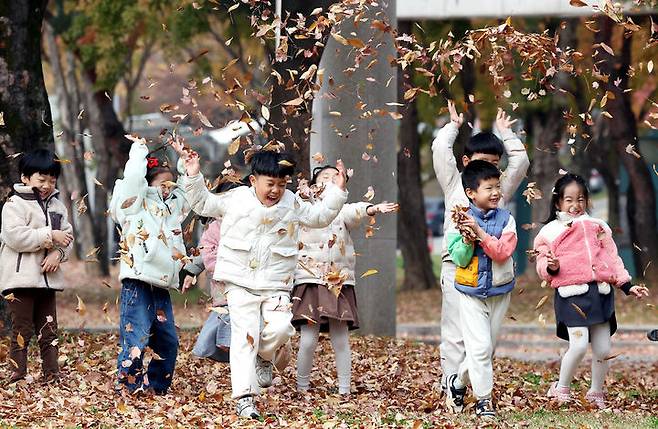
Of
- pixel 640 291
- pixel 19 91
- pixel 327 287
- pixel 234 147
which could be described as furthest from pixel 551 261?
pixel 19 91

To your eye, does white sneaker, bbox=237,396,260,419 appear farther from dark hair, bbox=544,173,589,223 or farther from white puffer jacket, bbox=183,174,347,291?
dark hair, bbox=544,173,589,223

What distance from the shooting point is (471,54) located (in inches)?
401

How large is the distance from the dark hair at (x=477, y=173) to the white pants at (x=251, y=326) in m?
1.38

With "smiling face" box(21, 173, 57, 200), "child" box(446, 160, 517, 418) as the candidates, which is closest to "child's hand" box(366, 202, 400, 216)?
"child" box(446, 160, 517, 418)

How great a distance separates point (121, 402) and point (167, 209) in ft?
4.74

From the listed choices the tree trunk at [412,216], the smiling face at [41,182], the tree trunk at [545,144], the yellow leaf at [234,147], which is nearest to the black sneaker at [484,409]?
the yellow leaf at [234,147]

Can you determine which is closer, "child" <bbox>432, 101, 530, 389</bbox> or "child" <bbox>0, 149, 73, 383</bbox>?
"child" <bbox>432, 101, 530, 389</bbox>

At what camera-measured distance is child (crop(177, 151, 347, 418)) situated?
898 centimetres

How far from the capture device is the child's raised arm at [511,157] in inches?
384

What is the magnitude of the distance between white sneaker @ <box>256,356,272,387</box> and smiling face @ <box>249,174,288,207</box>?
130cm

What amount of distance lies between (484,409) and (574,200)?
1693mm

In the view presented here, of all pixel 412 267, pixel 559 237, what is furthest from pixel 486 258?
pixel 412 267

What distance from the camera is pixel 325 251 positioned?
10.3 m

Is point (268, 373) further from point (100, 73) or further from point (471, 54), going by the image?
point (100, 73)
